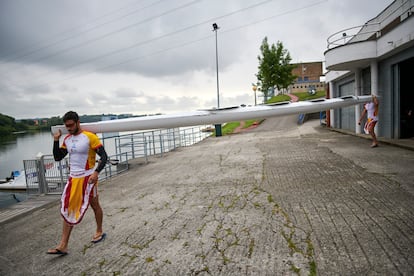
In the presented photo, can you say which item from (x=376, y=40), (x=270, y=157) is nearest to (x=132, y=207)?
(x=270, y=157)

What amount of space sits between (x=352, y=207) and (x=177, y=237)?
105 inches

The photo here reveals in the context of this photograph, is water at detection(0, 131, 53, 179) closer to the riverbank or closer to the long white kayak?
the riverbank

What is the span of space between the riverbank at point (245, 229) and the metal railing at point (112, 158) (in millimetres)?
1443

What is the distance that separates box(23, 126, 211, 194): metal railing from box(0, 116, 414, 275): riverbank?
1.44 metres

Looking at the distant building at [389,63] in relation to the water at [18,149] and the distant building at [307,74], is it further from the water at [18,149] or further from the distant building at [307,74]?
the distant building at [307,74]

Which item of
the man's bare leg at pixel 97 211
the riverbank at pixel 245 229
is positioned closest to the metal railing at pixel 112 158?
the man's bare leg at pixel 97 211

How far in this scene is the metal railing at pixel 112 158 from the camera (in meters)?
6.49

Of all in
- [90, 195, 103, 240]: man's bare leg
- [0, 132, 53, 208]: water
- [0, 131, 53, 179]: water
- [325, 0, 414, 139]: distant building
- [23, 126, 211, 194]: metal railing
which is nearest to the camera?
[90, 195, 103, 240]: man's bare leg

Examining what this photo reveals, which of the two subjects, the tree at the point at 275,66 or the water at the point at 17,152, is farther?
the tree at the point at 275,66

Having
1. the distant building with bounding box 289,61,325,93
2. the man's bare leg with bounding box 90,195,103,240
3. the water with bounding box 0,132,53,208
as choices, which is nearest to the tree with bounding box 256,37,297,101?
the water with bounding box 0,132,53,208

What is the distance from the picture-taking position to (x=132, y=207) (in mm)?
4238

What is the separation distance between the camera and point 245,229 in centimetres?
298

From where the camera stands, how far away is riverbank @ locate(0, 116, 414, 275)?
2283 millimetres

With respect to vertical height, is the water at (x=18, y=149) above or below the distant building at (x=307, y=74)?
below
